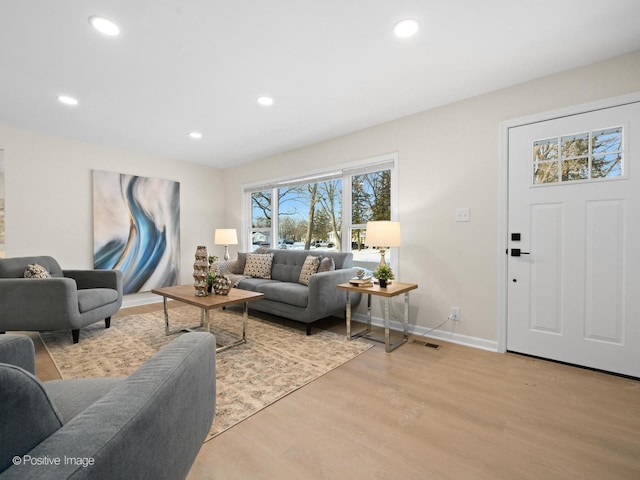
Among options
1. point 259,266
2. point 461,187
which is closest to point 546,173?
point 461,187

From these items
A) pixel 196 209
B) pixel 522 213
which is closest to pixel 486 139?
pixel 522 213

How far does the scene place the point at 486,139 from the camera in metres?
2.90

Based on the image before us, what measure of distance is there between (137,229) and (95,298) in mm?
1773

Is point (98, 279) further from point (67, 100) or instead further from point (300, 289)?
point (300, 289)

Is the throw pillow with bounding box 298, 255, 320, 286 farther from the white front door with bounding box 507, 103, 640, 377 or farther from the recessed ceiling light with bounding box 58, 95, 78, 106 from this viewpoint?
the recessed ceiling light with bounding box 58, 95, 78, 106

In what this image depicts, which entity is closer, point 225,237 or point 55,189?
point 55,189

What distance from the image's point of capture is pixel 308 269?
12.5 feet

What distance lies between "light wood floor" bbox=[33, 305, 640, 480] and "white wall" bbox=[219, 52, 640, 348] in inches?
30.6

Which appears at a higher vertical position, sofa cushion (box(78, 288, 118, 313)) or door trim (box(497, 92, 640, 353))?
door trim (box(497, 92, 640, 353))

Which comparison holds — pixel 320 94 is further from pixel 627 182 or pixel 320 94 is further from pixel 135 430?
pixel 135 430

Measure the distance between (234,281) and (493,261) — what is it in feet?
10.2

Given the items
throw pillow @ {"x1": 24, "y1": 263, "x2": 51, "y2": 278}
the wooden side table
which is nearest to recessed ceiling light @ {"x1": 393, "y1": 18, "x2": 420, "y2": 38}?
the wooden side table

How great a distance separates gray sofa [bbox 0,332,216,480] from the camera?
60 centimetres

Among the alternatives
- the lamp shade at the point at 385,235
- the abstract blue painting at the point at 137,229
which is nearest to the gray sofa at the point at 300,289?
the lamp shade at the point at 385,235
